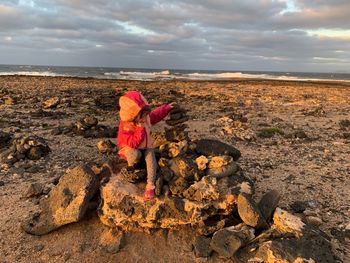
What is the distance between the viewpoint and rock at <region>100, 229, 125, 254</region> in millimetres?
6573

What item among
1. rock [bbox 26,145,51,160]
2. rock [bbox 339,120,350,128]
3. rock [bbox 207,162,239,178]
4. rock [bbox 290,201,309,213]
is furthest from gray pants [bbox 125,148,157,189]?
rock [bbox 339,120,350,128]

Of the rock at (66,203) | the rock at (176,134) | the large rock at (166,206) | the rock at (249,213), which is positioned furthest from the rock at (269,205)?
the rock at (66,203)

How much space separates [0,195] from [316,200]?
7.39 metres

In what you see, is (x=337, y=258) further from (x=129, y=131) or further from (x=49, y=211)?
(x=49, y=211)

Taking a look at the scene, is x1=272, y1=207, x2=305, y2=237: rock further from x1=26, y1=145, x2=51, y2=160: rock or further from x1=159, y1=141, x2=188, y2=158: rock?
x1=26, y1=145, x2=51, y2=160: rock

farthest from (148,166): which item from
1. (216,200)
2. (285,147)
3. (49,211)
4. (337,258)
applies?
(285,147)

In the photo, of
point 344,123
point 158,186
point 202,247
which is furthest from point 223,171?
point 344,123

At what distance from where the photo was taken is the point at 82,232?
7004mm

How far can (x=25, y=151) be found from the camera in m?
11.2

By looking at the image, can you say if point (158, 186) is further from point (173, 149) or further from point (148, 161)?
point (173, 149)

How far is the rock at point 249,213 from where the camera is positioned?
21.5 ft

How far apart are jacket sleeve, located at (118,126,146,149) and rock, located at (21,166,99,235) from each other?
39.5 inches

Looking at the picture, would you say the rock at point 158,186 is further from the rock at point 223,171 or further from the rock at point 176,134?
the rock at point 176,134

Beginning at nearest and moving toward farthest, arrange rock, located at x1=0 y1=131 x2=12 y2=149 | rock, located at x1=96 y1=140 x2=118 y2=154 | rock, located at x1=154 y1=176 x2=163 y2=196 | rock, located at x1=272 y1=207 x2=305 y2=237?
rock, located at x1=272 y1=207 x2=305 y2=237 < rock, located at x1=154 y1=176 x2=163 y2=196 < rock, located at x1=96 y1=140 x2=118 y2=154 < rock, located at x1=0 y1=131 x2=12 y2=149
